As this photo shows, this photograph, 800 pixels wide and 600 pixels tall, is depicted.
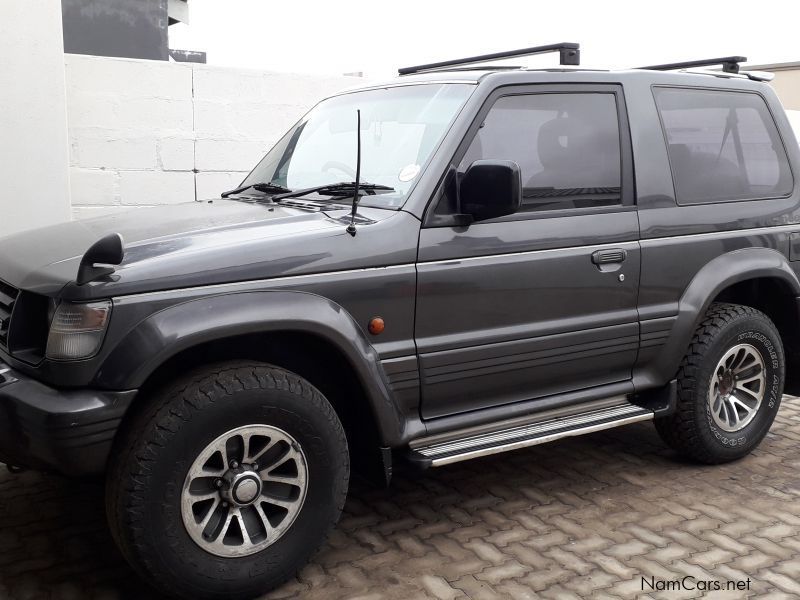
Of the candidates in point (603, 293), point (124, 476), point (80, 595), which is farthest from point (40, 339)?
point (603, 293)

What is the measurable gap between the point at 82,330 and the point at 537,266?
190 cm

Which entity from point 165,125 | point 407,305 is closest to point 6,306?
point 407,305

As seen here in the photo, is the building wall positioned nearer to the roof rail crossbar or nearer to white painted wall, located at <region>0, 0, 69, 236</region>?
the roof rail crossbar

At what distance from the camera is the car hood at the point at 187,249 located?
9.83 ft

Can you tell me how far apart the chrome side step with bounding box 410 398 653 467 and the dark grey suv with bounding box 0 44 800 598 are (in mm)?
14

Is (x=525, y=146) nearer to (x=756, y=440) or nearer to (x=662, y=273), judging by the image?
(x=662, y=273)

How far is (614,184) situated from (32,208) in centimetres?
416

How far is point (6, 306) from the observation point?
3311mm

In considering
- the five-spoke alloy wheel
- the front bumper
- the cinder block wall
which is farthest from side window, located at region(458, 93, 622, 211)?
the cinder block wall

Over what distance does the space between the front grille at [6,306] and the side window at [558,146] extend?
184 centimetres

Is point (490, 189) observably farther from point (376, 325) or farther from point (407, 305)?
point (376, 325)

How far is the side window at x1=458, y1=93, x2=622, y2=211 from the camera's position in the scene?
12.5 ft

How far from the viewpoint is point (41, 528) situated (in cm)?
381

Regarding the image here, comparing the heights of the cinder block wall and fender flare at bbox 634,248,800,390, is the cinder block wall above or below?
above
